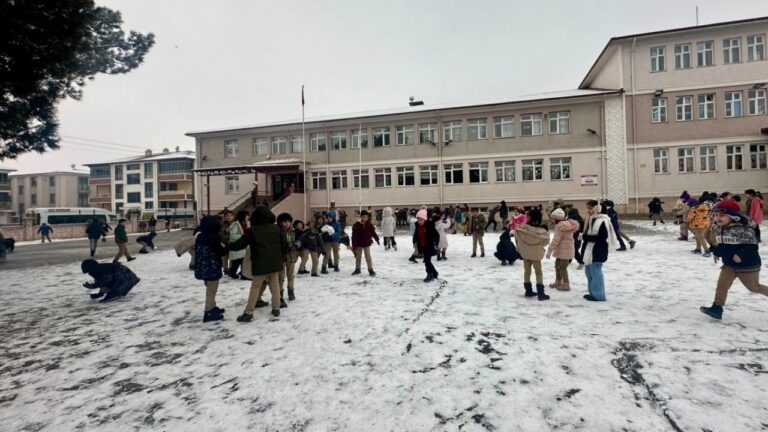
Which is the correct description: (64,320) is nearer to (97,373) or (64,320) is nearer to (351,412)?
(97,373)

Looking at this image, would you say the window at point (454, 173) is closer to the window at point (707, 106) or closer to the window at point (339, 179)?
the window at point (339, 179)

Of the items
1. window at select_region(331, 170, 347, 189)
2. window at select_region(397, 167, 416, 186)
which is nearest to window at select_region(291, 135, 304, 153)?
window at select_region(331, 170, 347, 189)

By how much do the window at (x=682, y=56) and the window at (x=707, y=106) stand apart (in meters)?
2.29

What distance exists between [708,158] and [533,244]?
84.5 feet

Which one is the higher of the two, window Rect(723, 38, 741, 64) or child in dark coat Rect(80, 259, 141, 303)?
window Rect(723, 38, 741, 64)

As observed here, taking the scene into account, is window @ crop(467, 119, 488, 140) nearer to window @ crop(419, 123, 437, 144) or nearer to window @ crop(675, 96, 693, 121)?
window @ crop(419, 123, 437, 144)

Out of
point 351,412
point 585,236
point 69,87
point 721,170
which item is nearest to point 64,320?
point 351,412

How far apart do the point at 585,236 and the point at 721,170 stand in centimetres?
2529

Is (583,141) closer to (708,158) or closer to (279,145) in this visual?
(708,158)

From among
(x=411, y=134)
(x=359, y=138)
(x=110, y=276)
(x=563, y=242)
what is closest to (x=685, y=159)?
(x=411, y=134)

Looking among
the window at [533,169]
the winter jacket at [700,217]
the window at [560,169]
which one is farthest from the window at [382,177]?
the winter jacket at [700,217]

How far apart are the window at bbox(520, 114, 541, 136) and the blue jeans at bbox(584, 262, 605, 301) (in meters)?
22.5

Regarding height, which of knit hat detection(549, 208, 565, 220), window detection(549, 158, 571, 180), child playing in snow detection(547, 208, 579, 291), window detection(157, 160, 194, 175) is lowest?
child playing in snow detection(547, 208, 579, 291)

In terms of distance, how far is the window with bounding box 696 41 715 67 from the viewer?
78.3 ft
